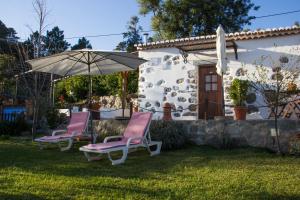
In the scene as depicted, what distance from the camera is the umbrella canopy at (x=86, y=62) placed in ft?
26.6

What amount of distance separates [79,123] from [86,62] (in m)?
1.77

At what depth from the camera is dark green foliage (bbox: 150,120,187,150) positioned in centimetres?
862

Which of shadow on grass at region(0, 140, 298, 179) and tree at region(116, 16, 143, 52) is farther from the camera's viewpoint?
tree at region(116, 16, 143, 52)

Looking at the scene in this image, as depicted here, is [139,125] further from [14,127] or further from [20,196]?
[14,127]

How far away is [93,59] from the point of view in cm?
878

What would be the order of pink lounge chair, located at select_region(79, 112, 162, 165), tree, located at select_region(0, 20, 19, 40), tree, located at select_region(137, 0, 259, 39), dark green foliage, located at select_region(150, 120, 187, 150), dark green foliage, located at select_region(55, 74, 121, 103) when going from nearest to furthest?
pink lounge chair, located at select_region(79, 112, 162, 165) < dark green foliage, located at select_region(150, 120, 187, 150) < dark green foliage, located at select_region(55, 74, 121, 103) < tree, located at select_region(137, 0, 259, 39) < tree, located at select_region(0, 20, 19, 40)

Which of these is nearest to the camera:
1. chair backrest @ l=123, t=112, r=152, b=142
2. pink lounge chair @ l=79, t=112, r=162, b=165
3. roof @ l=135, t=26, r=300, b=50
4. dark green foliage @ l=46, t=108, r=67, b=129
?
pink lounge chair @ l=79, t=112, r=162, b=165

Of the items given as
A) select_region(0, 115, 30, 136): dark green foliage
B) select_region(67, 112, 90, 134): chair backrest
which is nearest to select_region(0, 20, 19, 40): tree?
select_region(0, 115, 30, 136): dark green foliage

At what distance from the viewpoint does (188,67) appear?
12.4m

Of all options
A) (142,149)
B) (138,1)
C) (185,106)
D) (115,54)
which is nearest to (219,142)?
(142,149)

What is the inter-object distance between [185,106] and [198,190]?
7.56 meters

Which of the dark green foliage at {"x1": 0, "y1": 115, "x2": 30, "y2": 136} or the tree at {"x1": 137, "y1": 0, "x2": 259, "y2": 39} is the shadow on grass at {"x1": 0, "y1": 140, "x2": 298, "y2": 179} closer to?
the dark green foliage at {"x1": 0, "y1": 115, "x2": 30, "y2": 136}

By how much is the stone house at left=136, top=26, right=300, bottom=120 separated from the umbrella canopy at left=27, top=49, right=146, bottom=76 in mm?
2672

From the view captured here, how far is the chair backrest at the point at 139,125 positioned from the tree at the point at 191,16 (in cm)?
1536
